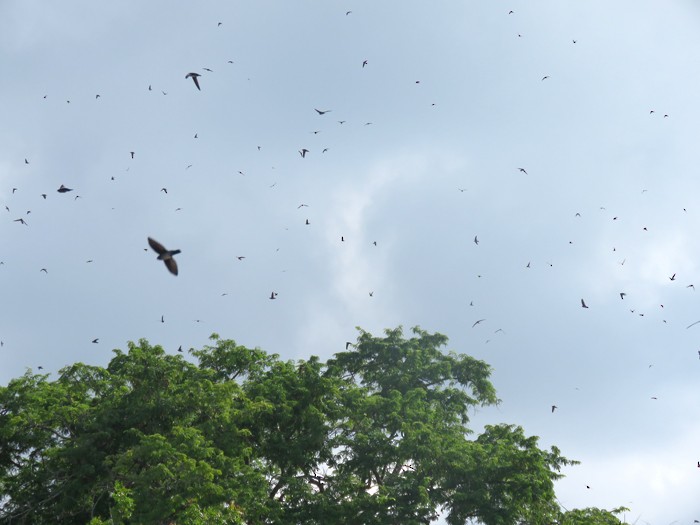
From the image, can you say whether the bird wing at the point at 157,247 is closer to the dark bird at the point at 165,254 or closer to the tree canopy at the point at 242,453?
the dark bird at the point at 165,254

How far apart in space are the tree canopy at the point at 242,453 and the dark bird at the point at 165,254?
26.2 feet

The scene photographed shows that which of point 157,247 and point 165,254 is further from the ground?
point 157,247

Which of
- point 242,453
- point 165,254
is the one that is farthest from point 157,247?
point 242,453

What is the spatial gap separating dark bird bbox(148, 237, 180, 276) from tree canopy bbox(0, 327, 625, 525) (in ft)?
26.2

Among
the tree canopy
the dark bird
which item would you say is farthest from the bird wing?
the tree canopy

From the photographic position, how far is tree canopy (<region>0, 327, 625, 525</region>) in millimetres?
19125

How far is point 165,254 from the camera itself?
37.9 feet

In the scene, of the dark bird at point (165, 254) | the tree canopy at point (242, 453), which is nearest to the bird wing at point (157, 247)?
the dark bird at point (165, 254)

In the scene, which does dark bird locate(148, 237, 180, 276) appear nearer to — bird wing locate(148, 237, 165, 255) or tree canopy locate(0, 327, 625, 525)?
bird wing locate(148, 237, 165, 255)

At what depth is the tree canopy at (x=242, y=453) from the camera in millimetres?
19125

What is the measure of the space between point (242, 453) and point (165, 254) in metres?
11.0

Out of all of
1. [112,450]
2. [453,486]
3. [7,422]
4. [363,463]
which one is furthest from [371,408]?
[7,422]

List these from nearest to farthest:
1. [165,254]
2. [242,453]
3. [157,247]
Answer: [165,254] < [157,247] < [242,453]

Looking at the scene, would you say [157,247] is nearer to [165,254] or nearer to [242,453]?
[165,254]
